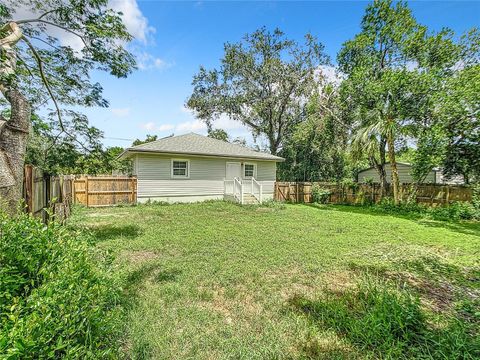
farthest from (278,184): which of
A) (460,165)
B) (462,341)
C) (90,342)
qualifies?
(90,342)

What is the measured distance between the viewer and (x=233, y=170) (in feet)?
49.8

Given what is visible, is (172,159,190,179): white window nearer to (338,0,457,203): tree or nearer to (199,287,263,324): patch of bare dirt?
(338,0,457,203): tree

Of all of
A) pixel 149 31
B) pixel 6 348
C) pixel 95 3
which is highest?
pixel 149 31

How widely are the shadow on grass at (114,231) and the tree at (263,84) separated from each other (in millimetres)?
17780

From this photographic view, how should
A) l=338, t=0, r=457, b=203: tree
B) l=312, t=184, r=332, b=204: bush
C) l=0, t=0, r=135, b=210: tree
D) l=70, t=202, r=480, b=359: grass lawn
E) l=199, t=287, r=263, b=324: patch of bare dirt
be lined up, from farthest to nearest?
l=312, t=184, r=332, b=204: bush
l=338, t=0, r=457, b=203: tree
l=0, t=0, r=135, b=210: tree
l=199, t=287, r=263, b=324: patch of bare dirt
l=70, t=202, r=480, b=359: grass lawn

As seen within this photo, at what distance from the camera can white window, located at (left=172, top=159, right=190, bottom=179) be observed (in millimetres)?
13344

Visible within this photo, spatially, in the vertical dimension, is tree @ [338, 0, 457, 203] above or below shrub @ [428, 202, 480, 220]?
above

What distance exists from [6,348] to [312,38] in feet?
80.5

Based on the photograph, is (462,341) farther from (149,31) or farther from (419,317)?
(149,31)

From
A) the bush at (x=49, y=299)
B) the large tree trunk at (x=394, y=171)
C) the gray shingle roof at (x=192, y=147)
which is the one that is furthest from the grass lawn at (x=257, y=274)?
the gray shingle roof at (x=192, y=147)

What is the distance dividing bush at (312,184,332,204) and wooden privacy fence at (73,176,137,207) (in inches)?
472

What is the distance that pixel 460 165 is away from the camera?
448 inches

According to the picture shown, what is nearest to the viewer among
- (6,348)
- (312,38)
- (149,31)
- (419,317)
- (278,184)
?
(6,348)

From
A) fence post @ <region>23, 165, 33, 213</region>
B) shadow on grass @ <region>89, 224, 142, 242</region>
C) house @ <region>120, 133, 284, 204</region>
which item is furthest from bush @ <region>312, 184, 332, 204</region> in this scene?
fence post @ <region>23, 165, 33, 213</region>
